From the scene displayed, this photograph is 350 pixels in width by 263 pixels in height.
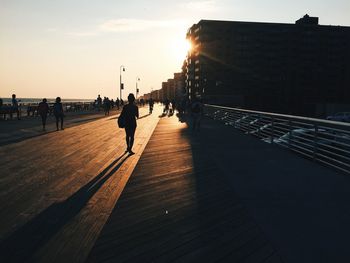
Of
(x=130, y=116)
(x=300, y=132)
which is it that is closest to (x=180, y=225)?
(x=130, y=116)

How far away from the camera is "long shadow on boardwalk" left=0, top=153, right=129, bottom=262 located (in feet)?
13.4

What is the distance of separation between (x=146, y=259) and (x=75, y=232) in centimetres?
125

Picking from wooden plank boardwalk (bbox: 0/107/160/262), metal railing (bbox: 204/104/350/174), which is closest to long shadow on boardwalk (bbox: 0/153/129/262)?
wooden plank boardwalk (bbox: 0/107/160/262)

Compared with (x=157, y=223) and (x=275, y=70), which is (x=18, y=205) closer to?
(x=157, y=223)

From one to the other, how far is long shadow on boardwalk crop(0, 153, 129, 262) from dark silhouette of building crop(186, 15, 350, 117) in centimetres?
9444

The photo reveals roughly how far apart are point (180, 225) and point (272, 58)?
344 feet

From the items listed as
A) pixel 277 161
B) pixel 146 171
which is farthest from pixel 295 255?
pixel 277 161

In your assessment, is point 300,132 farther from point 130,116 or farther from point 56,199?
point 56,199

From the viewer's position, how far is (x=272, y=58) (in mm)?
103938

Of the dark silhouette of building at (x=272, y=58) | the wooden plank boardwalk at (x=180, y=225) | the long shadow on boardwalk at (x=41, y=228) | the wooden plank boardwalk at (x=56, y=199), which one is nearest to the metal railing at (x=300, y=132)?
the wooden plank boardwalk at (x=180, y=225)

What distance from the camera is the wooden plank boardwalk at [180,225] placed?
3.96 m

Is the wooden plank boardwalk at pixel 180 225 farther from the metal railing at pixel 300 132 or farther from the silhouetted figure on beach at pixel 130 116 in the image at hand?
the silhouetted figure on beach at pixel 130 116

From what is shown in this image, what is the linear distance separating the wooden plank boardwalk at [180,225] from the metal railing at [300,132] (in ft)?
10.2

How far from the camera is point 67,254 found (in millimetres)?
4004
